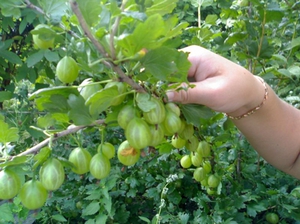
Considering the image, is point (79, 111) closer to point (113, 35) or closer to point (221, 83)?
point (113, 35)

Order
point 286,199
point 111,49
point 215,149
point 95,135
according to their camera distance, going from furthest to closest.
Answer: point 95,135, point 286,199, point 215,149, point 111,49

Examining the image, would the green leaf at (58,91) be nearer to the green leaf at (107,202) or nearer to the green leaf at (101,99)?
the green leaf at (101,99)

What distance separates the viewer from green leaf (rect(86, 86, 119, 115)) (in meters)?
0.55

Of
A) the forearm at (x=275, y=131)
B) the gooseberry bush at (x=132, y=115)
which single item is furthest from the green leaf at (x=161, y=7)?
the forearm at (x=275, y=131)

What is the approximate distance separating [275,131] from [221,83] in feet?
1.14

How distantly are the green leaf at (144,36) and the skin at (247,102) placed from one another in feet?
0.77

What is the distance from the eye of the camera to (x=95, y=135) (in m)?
1.75

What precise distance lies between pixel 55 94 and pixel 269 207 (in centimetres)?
116

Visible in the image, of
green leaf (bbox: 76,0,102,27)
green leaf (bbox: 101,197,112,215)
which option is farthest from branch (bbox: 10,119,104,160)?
green leaf (bbox: 101,197,112,215)

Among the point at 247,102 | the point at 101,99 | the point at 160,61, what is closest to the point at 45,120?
the point at 101,99

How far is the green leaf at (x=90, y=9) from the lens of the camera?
0.51 meters

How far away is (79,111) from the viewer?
0.62 m

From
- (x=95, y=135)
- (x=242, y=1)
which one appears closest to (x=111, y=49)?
(x=242, y=1)

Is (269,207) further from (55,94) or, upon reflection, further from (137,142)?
(55,94)
